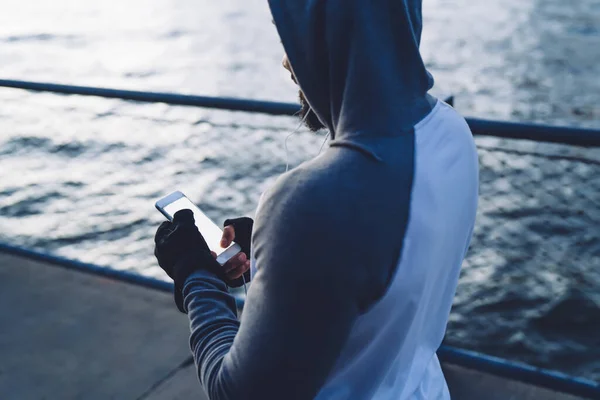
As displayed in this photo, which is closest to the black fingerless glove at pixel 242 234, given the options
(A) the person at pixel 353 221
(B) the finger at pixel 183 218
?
(B) the finger at pixel 183 218

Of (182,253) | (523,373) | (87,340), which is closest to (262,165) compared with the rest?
(87,340)

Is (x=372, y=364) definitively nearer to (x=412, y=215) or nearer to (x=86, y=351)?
(x=412, y=215)

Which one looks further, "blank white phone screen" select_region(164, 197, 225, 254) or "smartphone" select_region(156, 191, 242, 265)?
"blank white phone screen" select_region(164, 197, 225, 254)

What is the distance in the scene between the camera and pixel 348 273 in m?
0.96

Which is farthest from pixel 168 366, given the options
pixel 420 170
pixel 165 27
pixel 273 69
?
pixel 165 27

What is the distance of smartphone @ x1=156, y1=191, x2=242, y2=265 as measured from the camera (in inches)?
58.5

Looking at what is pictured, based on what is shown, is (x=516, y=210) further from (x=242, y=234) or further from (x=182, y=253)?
(x=182, y=253)

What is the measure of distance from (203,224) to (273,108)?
993 millimetres

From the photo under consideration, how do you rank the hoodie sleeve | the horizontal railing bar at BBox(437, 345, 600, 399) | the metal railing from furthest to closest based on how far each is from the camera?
the metal railing, the horizontal railing bar at BBox(437, 345, 600, 399), the hoodie sleeve

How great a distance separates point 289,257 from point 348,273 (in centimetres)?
8

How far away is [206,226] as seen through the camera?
1697mm

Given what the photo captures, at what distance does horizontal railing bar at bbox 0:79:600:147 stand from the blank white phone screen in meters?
0.46

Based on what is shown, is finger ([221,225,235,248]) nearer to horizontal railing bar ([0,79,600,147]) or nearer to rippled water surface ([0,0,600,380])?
horizontal railing bar ([0,79,600,147])

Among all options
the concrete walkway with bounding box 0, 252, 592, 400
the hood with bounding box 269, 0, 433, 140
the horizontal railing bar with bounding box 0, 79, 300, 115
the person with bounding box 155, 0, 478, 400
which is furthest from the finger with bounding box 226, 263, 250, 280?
the concrete walkway with bounding box 0, 252, 592, 400
